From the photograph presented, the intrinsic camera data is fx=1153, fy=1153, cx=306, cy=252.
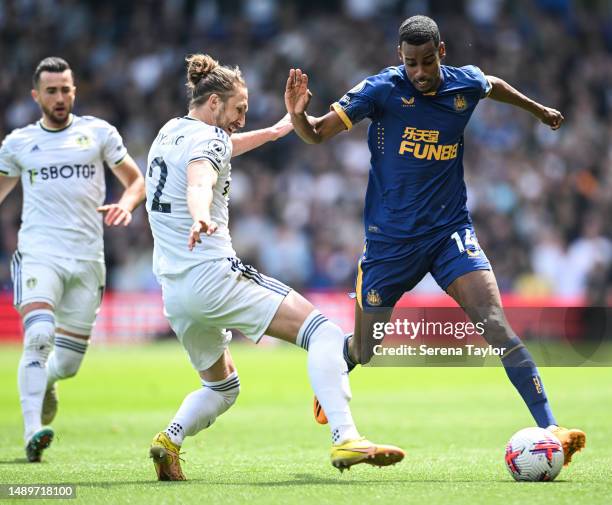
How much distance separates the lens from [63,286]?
907 centimetres

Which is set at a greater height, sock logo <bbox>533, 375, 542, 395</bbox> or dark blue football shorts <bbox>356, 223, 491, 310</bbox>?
dark blue football shorts <bbox>356, 223, 491, 310</bbox>

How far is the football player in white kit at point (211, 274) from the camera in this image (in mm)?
6520

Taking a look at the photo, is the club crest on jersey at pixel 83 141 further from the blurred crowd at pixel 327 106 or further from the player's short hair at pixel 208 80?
the blurred crowd at pixel 327 106

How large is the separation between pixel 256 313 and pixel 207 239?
0.52m

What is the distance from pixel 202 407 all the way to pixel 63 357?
94.7 inches

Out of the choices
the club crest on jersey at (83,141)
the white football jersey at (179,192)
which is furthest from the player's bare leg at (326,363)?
the club crest on jersey at (83,141)

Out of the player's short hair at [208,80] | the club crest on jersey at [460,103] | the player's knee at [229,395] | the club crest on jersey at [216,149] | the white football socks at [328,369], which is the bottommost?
the player's knee at [229,395]

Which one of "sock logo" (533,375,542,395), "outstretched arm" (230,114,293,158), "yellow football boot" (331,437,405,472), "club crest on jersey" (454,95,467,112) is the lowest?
"yellow football boot" (331,437,405,472)

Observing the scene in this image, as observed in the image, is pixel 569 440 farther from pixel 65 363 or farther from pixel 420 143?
pixel 65 363

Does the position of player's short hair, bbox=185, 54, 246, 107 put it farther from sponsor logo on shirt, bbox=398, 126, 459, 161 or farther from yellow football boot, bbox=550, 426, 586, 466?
yellow football boot, bbox=550, 426, 586, 466

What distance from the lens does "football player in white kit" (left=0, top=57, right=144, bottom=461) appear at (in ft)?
29.4

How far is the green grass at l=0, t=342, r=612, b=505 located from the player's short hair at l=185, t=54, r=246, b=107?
2.30 metres

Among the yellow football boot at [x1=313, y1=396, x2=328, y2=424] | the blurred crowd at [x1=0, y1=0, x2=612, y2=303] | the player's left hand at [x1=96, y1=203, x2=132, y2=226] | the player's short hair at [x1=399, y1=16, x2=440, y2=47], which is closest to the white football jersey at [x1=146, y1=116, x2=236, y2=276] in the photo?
the player's left hand at [x1=96, y1=203, x2=132, y2=226]

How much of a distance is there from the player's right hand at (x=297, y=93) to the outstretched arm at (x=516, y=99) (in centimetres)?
157
